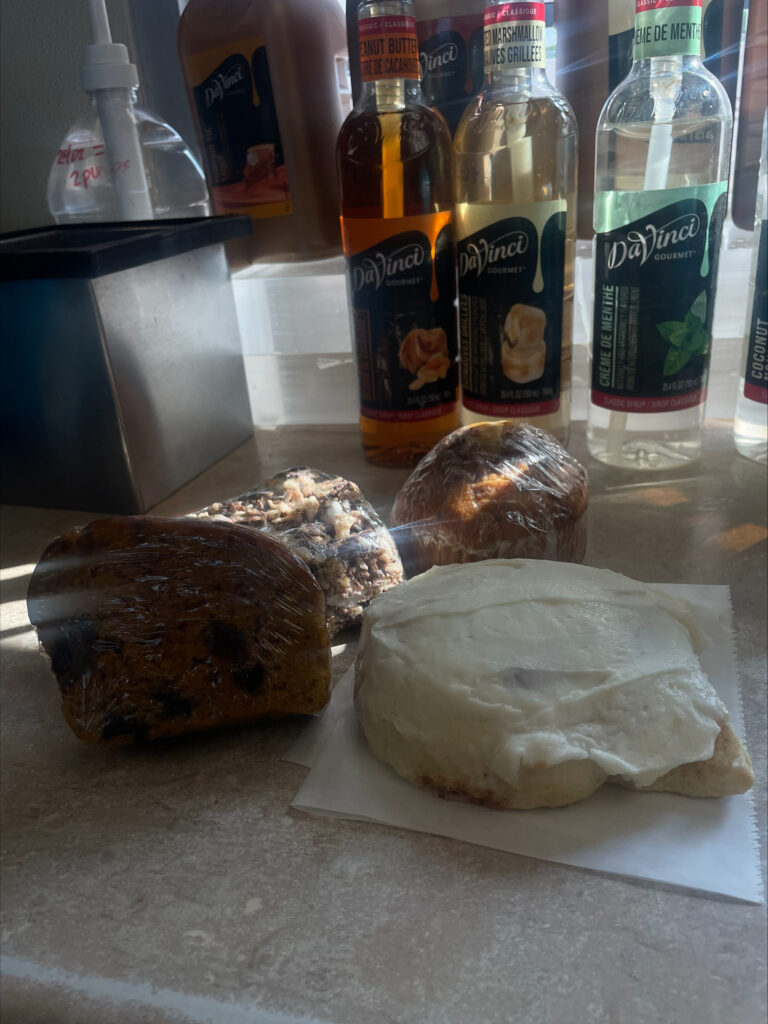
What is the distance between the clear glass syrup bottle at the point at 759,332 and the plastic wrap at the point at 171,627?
585mm

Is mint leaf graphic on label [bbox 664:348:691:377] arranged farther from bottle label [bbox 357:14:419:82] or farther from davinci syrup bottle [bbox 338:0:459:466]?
bottle label [bbox 357:14:419:82]

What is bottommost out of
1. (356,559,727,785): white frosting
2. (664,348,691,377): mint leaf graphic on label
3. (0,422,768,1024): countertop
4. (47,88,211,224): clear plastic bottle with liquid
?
(0,422,768,1024): countertop

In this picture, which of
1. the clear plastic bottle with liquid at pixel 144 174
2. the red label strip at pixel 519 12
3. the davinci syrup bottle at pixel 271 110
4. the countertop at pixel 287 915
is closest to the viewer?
the countertop at pixel 287 915

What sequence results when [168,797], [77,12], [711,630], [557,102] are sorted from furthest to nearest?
[77,12] → [557,102] → [711,630] → [168,797]

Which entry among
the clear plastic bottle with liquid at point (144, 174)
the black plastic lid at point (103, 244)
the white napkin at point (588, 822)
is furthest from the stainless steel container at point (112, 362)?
the white napkin at point (588, 822)

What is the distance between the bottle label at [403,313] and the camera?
0.82m

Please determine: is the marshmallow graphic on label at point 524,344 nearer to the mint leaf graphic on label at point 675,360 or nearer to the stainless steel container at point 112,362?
the mint leaf graphic on label at point 675,360

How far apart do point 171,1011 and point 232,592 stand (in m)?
0.22

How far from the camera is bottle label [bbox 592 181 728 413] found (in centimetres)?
75

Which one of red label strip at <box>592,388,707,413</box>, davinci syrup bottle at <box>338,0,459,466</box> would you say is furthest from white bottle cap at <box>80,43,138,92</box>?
red label strip at <box>592,388,707,413</box>

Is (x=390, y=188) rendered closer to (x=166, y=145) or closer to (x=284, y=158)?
(x=284, y=158)

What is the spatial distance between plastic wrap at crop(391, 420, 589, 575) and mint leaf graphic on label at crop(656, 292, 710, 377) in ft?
0.69

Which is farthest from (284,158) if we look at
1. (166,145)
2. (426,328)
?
(426,328)

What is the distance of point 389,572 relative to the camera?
0.62 metres
